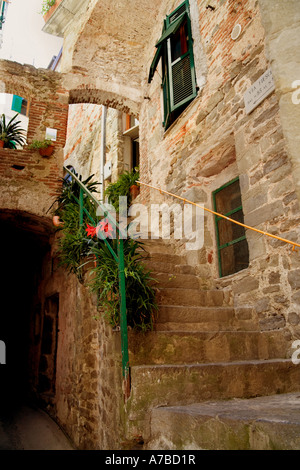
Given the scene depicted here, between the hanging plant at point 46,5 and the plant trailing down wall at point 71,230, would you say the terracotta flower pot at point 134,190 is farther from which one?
the hanging plant at point 46,5

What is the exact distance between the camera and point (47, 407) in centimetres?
506

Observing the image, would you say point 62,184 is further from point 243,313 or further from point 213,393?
point 213,393

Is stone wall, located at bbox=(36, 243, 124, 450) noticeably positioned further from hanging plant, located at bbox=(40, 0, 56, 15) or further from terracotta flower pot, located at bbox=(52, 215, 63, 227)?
hanging plant, located at bbox=(40, 0, 56, 15)

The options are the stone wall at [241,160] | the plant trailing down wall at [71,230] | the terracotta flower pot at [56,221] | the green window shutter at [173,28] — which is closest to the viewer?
the stone wall at [241,160]

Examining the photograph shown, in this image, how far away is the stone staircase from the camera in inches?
67.5

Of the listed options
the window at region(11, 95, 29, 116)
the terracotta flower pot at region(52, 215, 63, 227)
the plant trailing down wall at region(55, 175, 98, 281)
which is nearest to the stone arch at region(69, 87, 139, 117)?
the plant trailing down wall at region(55, 175, 98, 281)

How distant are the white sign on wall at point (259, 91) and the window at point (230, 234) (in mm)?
1079

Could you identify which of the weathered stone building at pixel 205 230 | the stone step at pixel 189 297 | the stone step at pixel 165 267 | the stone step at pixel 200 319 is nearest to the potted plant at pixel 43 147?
the weathered stone building at pixel 205 230

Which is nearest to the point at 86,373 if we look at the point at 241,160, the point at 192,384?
the point at 192,384

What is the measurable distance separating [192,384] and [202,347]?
1.59 ft

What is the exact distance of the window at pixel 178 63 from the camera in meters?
5.55

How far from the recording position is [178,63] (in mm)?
5816

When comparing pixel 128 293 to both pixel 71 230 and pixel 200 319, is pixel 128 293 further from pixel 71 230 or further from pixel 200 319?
pixel 71 230

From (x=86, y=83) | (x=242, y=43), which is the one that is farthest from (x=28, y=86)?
(x=242, y=43)
